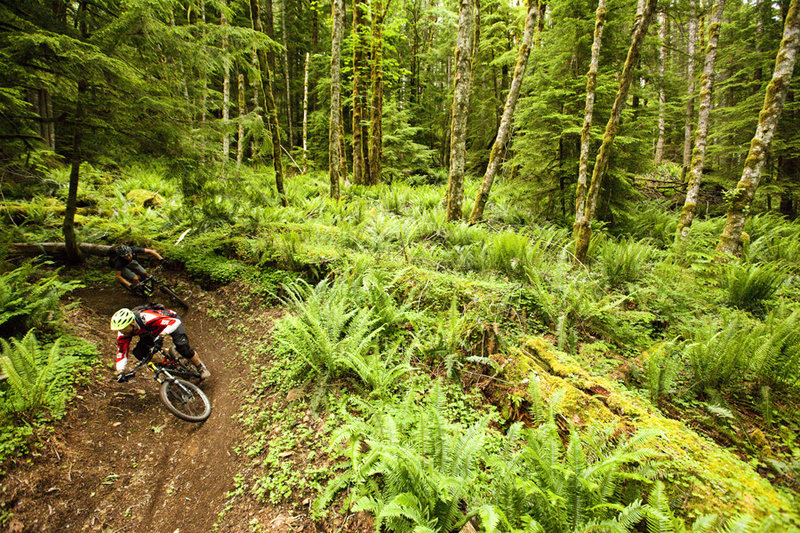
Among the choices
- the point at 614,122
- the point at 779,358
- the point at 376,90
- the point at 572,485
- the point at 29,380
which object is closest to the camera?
the point at 572,485

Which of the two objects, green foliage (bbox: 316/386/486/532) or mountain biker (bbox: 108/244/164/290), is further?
mountain biker (bbox: 108/244/164/290)

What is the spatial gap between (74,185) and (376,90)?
9.52 m

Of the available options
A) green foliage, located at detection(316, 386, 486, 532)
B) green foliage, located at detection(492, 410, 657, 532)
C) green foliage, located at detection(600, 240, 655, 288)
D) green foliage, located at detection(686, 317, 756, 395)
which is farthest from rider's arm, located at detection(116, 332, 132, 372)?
green foliage, located at detection(600, 240, 655, 288)

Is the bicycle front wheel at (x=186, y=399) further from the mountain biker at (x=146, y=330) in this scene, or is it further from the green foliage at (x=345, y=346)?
the green foliage at (x=345, y=346)

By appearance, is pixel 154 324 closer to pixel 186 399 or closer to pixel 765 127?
pixel 186 399

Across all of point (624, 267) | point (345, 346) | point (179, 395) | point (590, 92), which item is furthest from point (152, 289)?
point (590, 92)

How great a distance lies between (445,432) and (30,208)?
10.3 m

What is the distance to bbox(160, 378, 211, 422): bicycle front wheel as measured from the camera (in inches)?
163

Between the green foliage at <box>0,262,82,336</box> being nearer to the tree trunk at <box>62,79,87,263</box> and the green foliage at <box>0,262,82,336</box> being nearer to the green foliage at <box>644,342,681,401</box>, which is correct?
the tree trunk at <box>62,79,87,263</box>

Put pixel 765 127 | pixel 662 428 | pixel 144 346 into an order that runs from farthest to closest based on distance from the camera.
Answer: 1. pixel 765 127
2. pixel 144 346
3. pixel 662 428

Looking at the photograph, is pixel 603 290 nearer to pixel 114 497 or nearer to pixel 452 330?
pixel 452 330

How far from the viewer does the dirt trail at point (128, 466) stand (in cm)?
293

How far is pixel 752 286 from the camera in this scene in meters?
4.73

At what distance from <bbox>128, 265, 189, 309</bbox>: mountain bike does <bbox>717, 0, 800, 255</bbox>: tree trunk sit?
1094 cm
